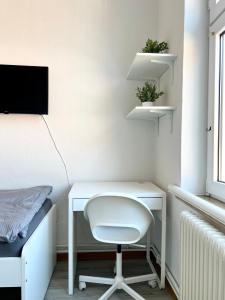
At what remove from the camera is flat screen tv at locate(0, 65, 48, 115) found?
2.55 meters

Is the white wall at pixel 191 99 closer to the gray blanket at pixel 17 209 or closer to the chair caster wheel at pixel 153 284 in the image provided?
the chair caster wheel at pixel 153 284

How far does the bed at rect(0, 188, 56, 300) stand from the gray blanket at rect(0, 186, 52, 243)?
0.20ft

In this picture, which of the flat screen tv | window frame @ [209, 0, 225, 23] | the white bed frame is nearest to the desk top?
the white bed frame

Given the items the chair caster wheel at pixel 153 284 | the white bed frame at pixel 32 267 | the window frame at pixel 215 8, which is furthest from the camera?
the chair caster wheel at pixel 153 284

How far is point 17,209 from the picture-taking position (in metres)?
1.79

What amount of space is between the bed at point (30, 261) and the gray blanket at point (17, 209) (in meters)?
0.06

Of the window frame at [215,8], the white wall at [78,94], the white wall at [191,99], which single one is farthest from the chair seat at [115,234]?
the window frame at [215,8]

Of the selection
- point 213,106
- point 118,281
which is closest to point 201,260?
point 118,281

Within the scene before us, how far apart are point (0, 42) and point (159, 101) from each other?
168cm

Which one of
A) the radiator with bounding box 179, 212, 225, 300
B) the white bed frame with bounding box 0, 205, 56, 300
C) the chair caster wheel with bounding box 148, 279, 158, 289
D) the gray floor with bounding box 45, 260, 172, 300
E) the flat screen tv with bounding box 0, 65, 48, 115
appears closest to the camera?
the radiator with bounding box 179, 212, 225, 300

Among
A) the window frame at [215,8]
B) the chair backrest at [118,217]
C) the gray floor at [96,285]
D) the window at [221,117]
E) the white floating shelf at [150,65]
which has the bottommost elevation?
the gray floor at [96,285]

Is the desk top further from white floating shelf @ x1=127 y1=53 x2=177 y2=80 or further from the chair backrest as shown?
white floating shelf @ x1=127 y1=53 x2=177 y2=80

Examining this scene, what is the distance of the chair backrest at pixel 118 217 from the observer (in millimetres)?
1744

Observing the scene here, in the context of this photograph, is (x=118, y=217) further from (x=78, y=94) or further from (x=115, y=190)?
(x=78, y=94)
